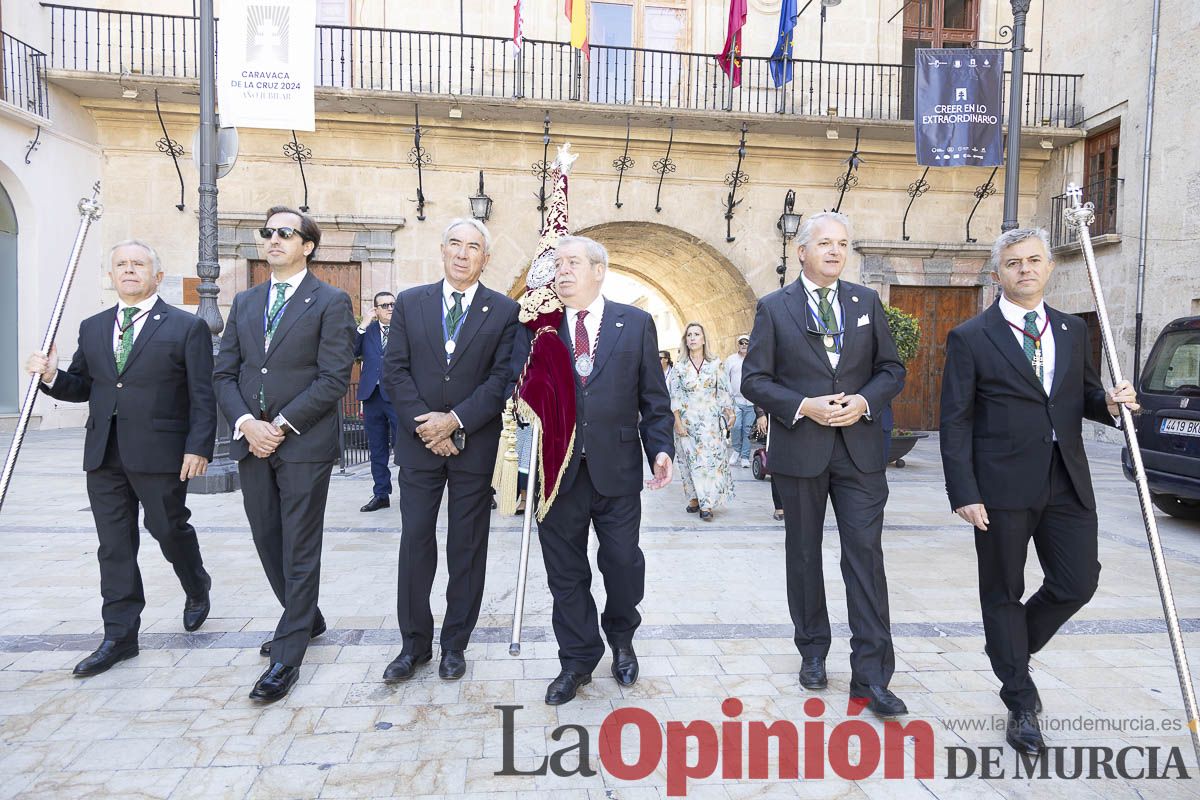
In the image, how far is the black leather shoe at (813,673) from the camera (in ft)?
11.3

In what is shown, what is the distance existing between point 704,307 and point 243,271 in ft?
32.3

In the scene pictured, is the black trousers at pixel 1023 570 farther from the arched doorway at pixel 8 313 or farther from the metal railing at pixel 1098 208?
the arched doorway at pixel 8 313

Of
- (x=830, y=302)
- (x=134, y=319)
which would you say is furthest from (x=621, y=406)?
(x=134, y=319)

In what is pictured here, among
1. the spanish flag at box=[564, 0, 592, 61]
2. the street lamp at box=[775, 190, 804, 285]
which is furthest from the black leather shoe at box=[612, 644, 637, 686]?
the street lamp at box=[775, 190, 804, 285]

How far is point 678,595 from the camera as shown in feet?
16.1

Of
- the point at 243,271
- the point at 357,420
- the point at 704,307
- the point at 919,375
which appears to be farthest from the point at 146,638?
the point at 704,307

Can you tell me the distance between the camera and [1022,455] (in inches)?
117

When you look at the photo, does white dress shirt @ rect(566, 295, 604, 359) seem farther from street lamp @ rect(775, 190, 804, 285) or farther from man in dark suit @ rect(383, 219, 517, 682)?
street lamp @ rect(775, 190, 804, 285)

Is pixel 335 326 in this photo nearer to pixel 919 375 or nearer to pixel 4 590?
pixel 4 590

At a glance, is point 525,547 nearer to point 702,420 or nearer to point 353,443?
point 702,420

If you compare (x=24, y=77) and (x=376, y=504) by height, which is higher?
(x=24, y=77)

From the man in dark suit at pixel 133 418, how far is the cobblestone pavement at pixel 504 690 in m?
0.44

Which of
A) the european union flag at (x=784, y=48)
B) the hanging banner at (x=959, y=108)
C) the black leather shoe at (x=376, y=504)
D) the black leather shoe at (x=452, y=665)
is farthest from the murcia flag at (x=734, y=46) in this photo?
the black leather shoe at (x=452, y=665)

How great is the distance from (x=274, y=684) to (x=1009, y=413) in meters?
3.14
